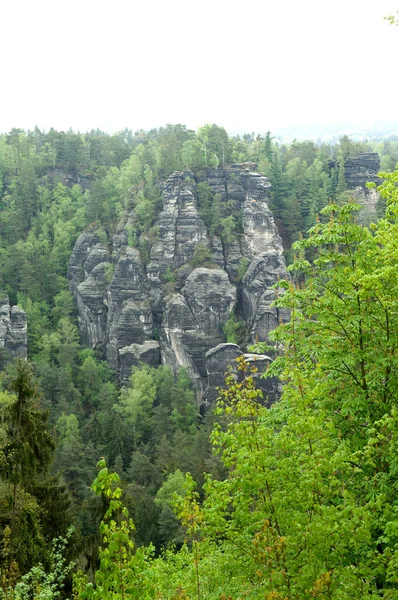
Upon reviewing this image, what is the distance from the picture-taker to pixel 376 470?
32.7 ft

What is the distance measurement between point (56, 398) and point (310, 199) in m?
38.5

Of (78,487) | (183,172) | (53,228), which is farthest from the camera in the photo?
(53,228)

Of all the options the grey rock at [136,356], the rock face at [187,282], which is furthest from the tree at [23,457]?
the grey rock at [136,356]

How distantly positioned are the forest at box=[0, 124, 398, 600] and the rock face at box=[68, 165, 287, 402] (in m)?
1.28

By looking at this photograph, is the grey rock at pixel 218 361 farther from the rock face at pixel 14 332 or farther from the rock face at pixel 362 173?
the rock face at pixel 362 173

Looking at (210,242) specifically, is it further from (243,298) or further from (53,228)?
(53,228)

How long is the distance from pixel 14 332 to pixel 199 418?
21.4m

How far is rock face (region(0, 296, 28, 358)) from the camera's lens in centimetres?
5994

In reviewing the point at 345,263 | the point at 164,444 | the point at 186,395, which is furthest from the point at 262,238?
the point at 345,263

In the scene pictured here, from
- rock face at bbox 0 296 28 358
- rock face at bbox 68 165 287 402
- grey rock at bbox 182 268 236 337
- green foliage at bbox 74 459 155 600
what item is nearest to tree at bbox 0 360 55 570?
green foliage at bbox 74 459 155 600

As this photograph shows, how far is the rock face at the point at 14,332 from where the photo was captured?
5994 cm

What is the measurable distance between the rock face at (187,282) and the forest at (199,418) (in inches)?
50.2

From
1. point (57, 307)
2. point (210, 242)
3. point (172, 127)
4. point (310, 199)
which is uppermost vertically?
point (172, 127)

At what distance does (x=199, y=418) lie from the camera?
179ft
